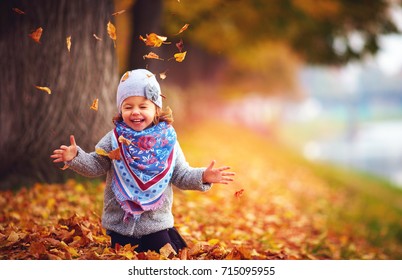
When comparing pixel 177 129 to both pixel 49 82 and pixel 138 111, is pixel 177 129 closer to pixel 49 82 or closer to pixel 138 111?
pixel 49 82

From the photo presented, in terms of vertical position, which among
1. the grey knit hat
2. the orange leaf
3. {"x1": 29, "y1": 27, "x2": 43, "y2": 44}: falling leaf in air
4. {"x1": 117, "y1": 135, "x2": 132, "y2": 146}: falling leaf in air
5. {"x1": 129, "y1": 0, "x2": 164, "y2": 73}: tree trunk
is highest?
{"x1": 129, "y1": 0, "x2": 164, "y2": 73}: tree trunk

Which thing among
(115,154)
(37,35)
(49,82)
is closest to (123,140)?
(115,154)

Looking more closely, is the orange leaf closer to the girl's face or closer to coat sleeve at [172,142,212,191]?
the girl's face

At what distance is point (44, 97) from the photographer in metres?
4.25

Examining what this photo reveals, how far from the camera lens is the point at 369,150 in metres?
33.2

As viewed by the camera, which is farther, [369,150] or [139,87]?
[369,150]

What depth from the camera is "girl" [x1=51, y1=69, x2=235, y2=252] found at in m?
3.00

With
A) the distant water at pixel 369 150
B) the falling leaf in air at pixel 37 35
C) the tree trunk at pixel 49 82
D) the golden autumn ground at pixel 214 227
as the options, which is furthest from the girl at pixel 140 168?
the distant water at pixel 369 150

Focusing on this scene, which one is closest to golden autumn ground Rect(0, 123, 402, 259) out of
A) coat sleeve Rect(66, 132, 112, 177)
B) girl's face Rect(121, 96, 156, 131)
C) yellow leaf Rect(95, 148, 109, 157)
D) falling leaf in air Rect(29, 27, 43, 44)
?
coat sleeve Rect(66, 132, 112, 177)

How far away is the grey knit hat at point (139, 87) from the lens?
299 centimetres

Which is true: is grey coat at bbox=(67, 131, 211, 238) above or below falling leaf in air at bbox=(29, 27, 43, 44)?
below

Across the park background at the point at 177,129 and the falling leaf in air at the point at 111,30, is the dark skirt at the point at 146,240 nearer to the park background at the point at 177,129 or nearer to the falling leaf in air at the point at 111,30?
the park background at the point at 177,129

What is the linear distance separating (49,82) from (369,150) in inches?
1246
